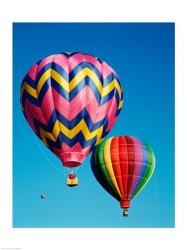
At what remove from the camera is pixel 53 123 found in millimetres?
19797

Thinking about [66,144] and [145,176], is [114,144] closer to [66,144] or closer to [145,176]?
[145,176]

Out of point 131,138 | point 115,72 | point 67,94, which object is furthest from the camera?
point 131,138

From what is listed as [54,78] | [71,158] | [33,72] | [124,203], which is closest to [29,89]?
[33,72]

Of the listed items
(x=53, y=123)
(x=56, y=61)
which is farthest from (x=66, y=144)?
(x=56, y=61)

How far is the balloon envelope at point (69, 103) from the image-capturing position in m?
19.7

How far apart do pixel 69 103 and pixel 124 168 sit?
10.4 ft

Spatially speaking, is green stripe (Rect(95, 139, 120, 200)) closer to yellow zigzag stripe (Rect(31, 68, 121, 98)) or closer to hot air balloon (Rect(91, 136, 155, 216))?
hot air balloon (Rect(91, 136, 155, 216))

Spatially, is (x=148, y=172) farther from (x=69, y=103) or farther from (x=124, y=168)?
(x=69, y=103)

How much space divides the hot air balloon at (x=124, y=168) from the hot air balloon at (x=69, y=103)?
160cm

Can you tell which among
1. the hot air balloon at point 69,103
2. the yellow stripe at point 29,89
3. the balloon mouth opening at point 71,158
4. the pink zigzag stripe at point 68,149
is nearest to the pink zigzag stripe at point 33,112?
the hot air balloon at point 69,103

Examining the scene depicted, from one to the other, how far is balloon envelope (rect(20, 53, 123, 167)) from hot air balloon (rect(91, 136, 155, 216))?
160 centimetres

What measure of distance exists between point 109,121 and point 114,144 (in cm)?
198

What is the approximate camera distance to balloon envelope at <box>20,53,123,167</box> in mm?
19734

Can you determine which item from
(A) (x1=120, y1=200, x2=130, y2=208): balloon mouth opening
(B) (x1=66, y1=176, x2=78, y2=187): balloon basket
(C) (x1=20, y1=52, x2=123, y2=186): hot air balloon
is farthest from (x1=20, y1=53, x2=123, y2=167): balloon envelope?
(A) (x1=120, y1=200, x2=130, y2=208): balloon mouth opening
